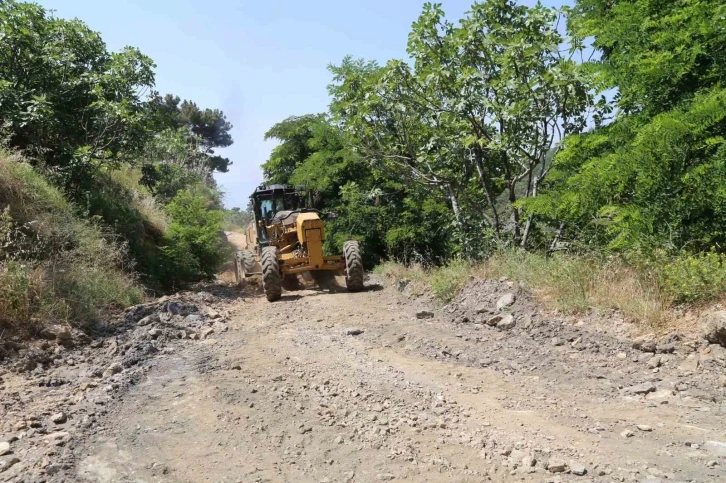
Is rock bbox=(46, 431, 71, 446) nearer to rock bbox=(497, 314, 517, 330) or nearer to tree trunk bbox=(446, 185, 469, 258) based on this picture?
rock bbox=(497, 314, 517, 330)

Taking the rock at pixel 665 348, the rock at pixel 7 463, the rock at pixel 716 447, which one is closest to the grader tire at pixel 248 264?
the rock at pixel 7 463

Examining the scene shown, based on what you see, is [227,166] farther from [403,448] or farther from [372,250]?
[403,448]

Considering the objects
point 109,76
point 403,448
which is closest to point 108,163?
point 109,76

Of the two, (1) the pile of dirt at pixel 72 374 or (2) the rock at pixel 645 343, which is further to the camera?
(2) the rock at pixel 645 343

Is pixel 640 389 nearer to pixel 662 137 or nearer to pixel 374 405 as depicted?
pixel 374 405

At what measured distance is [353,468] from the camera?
10.8 ft

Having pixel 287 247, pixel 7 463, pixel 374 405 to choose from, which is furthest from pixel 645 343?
pixel 287 247

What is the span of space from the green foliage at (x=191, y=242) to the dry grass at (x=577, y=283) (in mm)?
6218

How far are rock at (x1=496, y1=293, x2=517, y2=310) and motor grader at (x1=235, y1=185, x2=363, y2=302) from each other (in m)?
4.31

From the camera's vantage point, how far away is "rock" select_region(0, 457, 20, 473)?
3.36 meters

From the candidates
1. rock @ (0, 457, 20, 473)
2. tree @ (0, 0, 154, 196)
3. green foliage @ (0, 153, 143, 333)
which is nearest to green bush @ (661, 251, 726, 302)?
rock @ (0, 457, 20, 473)

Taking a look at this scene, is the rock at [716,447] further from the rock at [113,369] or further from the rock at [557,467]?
the rock at [113,369]

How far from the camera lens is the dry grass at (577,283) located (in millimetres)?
5543

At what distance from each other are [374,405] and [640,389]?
2.24 m
